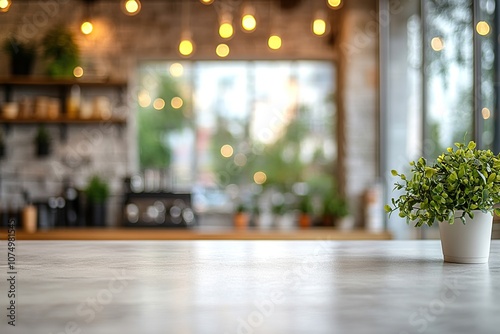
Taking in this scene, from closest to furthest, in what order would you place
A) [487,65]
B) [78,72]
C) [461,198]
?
1. [461,198]
2. [487,65]
3. [78,72]

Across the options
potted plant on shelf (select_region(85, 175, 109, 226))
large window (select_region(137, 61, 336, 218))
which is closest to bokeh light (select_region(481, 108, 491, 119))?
large window (select_region(137, 61, 336, 218))

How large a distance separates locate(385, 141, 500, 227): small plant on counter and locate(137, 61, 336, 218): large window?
447cm

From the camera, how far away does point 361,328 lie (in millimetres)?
1109

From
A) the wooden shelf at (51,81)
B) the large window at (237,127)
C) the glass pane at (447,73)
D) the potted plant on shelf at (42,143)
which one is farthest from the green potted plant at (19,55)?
the glass pane at (447,73)

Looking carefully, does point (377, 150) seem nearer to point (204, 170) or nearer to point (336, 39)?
point (336, 39)

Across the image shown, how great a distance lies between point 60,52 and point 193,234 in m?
2.04

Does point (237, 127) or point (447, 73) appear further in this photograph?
point (237, 127)

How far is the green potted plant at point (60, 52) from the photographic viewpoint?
612cm

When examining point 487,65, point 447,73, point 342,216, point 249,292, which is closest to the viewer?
point 249,292

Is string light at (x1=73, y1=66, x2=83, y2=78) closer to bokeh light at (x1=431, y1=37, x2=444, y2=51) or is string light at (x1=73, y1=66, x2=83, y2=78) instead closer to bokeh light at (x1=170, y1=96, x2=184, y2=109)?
bokeh light at (x1=170, y1=96, x2=184, y2=109)

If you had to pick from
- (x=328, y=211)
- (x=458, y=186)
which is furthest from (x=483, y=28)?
(x=328, y=211)

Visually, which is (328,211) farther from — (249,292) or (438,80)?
(249,292)

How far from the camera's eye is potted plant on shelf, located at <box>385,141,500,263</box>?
1846mm

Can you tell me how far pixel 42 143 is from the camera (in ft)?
20.3
